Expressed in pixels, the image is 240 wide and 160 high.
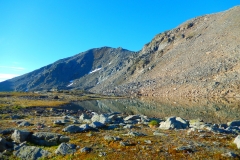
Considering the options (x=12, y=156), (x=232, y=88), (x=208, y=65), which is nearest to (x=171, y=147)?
(x=12, y=156)

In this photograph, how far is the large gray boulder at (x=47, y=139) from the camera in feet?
60.8

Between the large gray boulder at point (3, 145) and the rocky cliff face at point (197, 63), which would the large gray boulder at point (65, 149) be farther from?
the rocky cliff face at point (197, 63)

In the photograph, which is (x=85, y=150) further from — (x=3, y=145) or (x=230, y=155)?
(x=230, y=155)

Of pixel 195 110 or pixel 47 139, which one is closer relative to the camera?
pixel 47 139

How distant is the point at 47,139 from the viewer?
62.4 ft

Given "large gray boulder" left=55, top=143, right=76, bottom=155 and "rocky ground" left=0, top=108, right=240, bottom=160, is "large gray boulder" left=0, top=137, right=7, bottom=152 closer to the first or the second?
"rocky ground" left=0, top=108, right=240, bottom=160

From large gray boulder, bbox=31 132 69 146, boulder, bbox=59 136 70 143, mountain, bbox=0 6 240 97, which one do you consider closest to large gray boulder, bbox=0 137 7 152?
large gray boulder, bbox=31 132 69 146

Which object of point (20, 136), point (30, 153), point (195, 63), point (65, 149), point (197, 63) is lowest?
point (30, 153)

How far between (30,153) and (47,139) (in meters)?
2.96

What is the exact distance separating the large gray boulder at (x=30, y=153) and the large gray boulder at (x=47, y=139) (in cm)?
195

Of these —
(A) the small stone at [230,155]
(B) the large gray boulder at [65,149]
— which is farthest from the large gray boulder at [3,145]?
(A) the small stone at [230,155]

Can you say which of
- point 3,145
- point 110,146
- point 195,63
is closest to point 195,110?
point 110,146

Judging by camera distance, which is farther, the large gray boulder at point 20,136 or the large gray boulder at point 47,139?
the large gray boulder at point 20,136

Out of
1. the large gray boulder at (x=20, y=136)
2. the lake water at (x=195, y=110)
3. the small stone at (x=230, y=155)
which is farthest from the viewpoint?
the lake water at (x=195, y=110)
